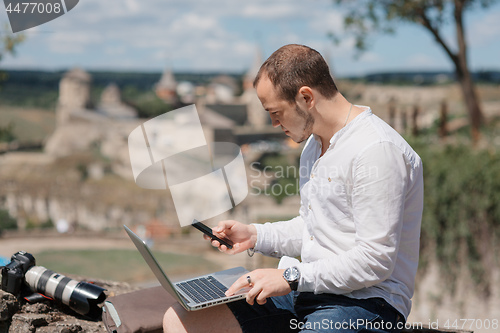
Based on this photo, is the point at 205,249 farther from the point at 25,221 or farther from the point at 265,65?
the point at 265,65

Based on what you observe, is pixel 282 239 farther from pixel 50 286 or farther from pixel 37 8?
pixel 37 8

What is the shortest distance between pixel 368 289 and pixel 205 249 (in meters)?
27.2

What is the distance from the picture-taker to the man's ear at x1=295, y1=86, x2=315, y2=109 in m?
1.67

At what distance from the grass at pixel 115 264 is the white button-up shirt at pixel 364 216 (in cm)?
2320

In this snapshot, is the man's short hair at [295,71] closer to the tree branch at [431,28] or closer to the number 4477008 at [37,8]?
the number 4477008 at [37,8]

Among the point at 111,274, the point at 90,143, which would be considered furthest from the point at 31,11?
the point at 90,143

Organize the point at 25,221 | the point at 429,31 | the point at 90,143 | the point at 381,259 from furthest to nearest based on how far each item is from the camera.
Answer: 1. the point at 90,143
2. the point at 25,221
3. the point at 429,31
4. the point at 381,259

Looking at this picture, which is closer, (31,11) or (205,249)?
(31,11)

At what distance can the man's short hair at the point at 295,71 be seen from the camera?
166 centimetres

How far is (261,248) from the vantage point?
6.62ft

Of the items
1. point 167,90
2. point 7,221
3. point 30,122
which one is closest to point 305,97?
point 7,221

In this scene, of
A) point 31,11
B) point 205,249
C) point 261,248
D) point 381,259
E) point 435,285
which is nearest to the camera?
point 381,259

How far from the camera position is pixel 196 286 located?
194cm

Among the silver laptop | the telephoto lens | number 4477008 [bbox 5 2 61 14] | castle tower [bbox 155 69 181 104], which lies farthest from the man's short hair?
castle tower [bbox 155 69 181 104]
